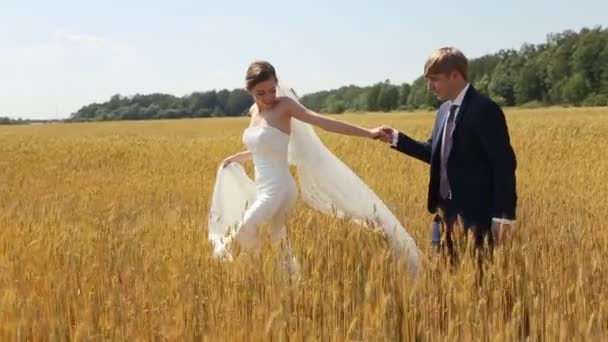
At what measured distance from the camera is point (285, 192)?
4566mm

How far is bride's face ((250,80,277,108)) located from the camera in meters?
4.38

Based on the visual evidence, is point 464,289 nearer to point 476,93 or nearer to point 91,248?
point 476,93

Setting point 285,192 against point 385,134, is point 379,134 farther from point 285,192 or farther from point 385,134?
point 285,192

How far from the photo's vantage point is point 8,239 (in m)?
4.69

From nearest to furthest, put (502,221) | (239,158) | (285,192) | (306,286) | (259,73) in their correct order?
1. (306,286)
2. (502,221)
3. (259,73)
4. (285,192)
5. (239,158)

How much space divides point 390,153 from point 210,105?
58367 millimetres

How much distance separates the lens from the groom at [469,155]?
11.7ft

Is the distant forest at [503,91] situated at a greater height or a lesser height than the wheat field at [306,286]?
greater

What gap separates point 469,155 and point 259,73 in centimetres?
133

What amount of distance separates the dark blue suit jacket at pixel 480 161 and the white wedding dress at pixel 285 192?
1.69 feet

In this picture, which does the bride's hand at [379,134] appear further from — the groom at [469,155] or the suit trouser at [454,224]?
the suit trouser at [454,224]

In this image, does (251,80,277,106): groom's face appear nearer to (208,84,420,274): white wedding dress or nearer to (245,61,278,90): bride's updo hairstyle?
(245,61,278,90): bride's updo hairstyle

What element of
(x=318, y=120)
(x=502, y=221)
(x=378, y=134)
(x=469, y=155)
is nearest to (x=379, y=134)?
(x=378, y=134)

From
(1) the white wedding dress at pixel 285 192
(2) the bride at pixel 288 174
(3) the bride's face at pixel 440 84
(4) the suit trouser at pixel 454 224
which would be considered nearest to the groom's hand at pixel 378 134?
(2) the bride at pixel 288 174
